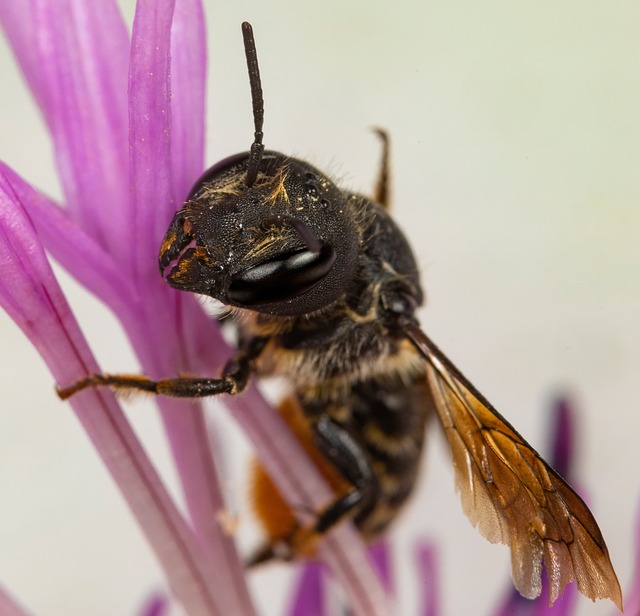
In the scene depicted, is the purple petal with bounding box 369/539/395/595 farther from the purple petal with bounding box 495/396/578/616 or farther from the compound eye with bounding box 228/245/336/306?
the compound eye with bounding box 228/245/336/306

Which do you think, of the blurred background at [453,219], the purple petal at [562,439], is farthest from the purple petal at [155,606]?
the purple petal at [562,439]

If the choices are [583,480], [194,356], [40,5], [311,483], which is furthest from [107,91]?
[583,480]

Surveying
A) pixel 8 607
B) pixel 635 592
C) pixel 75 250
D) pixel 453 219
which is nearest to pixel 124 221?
pixel 75 250

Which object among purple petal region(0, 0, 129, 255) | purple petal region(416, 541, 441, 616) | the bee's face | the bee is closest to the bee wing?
the bee

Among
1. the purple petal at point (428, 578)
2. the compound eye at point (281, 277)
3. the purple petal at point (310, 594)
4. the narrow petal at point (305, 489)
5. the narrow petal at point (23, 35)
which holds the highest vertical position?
the narrow petal at point (23, 35)

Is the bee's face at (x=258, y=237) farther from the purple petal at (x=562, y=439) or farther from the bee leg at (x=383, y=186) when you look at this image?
the purple petal at (x=562, y=439)

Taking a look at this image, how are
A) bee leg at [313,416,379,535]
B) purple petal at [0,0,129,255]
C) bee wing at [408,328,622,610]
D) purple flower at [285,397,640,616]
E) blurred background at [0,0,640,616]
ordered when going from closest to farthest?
1. bee wing at [408,328,622,610]
2. purple petal at [0,0,129,255]
3. bee leg at [313,416,379,535]
4. purple flower at [285,397,640,616]
5. blurred background at [0,0,640,616]

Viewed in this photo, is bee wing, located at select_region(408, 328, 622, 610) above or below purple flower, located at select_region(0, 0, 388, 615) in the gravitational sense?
below
